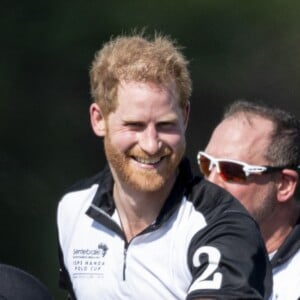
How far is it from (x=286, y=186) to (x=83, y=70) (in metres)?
1.47

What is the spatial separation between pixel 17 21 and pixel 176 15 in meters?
0.63

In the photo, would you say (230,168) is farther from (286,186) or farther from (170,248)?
(170,248)

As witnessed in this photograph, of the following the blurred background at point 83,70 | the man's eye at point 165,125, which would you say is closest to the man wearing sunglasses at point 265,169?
the man's eye at point 165,125

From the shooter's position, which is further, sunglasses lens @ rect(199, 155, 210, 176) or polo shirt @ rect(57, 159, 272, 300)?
sunglasses lens @ rect(199, 155, 210, 176)

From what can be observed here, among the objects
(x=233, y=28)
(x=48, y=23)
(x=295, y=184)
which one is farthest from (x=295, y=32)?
(x=295, y=184)

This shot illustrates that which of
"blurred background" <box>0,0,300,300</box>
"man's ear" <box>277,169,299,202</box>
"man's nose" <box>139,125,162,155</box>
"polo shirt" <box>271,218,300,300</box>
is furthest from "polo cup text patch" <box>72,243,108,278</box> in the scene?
"blurred background" <box>0,0,300,300</box>

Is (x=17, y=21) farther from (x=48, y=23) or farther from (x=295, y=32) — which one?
(x=295, y=32)

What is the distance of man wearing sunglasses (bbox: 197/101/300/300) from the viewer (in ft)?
14.5

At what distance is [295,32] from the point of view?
5754 mm

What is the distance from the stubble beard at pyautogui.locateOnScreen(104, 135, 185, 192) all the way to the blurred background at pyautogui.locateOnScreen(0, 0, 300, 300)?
6.46ft

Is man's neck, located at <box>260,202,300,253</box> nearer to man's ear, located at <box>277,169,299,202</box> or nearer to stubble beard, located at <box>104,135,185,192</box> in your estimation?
man's ear, located at <box>277,169,299,202</box>

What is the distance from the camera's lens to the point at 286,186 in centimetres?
450

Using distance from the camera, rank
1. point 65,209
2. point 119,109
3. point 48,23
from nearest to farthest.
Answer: point 119,109
point 65,209
point 48,23

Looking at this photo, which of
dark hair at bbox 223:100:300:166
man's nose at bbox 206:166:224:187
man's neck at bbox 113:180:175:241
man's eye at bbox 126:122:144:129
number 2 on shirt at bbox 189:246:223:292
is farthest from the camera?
dark hair at bbox 223:100:300:166
